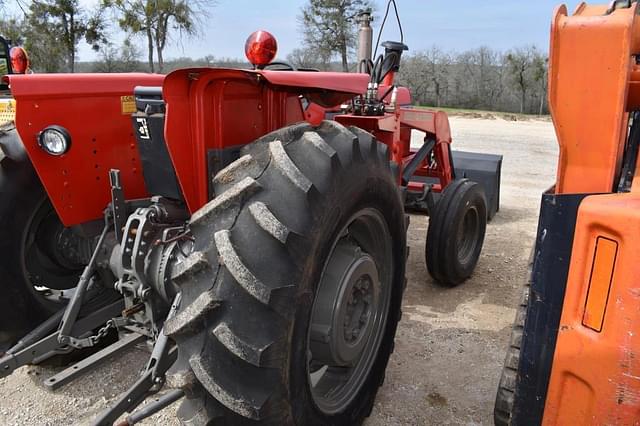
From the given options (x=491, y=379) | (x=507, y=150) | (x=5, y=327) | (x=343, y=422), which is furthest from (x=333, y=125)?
(x=507, y=150)

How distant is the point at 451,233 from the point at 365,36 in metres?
1.62

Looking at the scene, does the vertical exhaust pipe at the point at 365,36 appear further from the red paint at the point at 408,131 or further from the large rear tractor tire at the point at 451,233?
the large rear tractor tire at the point at 451,233

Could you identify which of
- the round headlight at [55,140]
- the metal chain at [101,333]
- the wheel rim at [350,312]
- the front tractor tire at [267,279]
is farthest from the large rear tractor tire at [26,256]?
the wheel rim at [350,312]

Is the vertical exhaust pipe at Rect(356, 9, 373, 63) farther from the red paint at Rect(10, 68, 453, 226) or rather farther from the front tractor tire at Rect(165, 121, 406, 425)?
the front tractor tire at Rect(165, 121, 406, 425)

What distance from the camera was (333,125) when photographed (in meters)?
2.13

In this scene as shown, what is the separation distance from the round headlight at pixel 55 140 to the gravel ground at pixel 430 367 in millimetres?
1329

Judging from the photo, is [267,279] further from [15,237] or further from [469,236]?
[469,236]

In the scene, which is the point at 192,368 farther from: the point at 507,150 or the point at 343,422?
the point at 507,150

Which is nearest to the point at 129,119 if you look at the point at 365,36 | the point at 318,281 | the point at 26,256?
the point at 26,256

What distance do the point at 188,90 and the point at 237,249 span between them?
760mm

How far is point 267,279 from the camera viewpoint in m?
1.66

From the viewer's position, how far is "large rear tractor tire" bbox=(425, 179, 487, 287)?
4.14 metres

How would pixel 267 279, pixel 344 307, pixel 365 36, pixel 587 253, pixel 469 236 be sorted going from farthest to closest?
pixel 469 236
pixel 365 36
pixel 344 307
pixel 267 279
pixel 587 253

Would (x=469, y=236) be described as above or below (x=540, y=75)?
below
